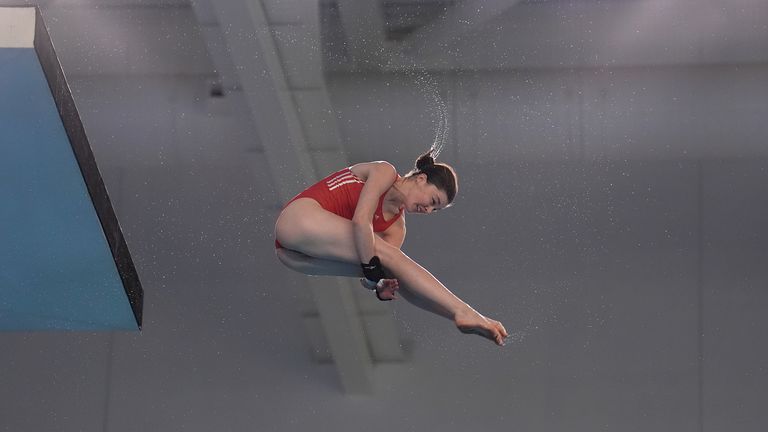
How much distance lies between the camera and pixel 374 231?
4438 mm

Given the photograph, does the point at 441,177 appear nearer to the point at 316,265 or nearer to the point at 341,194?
the point at 341,194

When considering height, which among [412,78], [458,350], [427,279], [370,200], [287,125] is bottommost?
[458,350]

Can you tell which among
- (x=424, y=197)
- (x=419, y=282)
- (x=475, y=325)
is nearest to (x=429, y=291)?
(x=419, y=282)

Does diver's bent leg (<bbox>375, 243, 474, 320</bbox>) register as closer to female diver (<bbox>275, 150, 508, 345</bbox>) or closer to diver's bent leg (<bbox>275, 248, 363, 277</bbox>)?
female diver (<bbox>275, 150, 508, 345</bbox>)

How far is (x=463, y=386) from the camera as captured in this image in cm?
907

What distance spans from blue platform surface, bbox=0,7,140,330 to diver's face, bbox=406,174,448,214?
1444 millimetres

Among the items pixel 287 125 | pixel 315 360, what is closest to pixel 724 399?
pixel 315 360

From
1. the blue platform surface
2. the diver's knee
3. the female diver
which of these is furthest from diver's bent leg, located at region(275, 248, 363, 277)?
the blue platform surface

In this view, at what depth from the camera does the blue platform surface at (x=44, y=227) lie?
13.2 feet

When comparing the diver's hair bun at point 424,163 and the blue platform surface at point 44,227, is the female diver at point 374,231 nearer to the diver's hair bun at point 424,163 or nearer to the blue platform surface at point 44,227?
the diver's hair bun at point 424,163

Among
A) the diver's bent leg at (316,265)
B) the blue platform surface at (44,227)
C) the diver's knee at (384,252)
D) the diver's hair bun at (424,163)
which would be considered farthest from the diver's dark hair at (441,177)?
the blue platform surface at (44,227)

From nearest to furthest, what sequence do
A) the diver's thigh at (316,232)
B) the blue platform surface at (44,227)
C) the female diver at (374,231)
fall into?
1. the blue platform surface at (44,227)
2. the female diver at (374,231)
3. the diver's thigh at (316,232)

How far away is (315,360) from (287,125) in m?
2.71

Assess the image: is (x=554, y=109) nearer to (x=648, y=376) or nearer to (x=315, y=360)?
(x=648, y=376)
